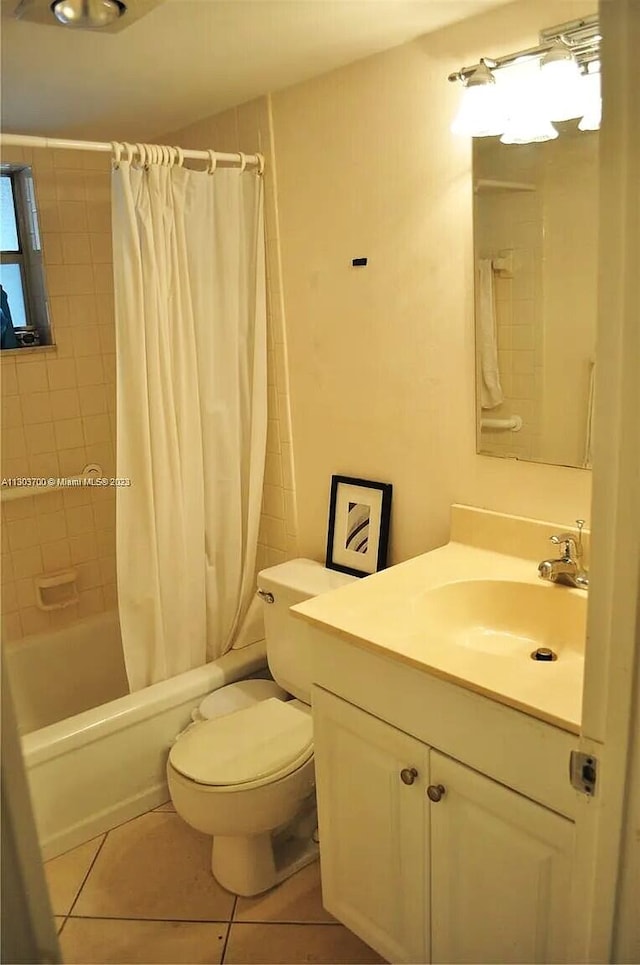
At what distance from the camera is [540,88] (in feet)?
5.21

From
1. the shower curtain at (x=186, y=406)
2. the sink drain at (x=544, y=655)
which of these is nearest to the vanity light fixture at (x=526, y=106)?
the shower curtain at (x=186, y=406)

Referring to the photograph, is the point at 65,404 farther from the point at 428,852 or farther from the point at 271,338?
the point at 428,852

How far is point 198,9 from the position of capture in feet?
5.22

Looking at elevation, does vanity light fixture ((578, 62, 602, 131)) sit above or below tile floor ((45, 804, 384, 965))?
above

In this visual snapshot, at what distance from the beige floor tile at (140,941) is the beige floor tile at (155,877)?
0.03 metres

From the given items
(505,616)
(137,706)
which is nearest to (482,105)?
(505,616)

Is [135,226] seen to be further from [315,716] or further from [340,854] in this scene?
[340,854]

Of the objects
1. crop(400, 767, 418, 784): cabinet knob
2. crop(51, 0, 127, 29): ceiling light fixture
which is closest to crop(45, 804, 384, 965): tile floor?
crop(400, 767, 418, 784): cabinet knob

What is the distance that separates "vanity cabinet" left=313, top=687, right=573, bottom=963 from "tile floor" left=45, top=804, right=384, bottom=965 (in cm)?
18

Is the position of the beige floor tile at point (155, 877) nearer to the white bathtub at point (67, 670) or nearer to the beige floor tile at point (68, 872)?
the beige floor tile at point (68, 872)

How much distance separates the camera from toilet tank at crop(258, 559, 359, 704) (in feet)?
7.17

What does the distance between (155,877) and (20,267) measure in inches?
88.3

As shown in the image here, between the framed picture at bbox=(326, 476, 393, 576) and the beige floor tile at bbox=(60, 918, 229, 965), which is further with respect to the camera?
the framed picture at bbox=(326, 476, 393, 576)

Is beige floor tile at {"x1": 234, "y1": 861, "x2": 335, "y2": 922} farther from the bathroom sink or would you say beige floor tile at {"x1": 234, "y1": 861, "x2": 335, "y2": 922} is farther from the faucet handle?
the faucet handle
